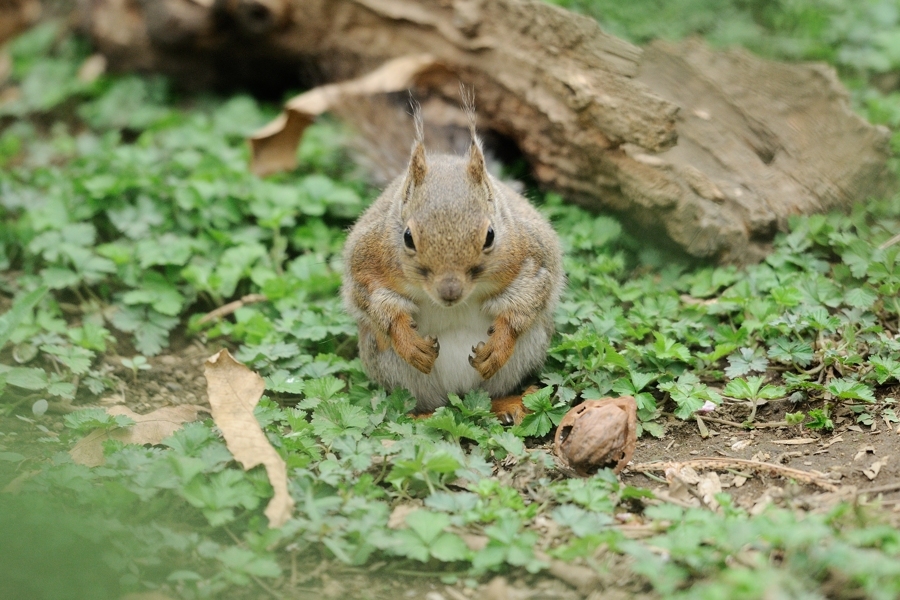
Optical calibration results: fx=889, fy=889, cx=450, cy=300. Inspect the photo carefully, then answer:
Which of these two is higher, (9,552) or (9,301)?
(9,552)

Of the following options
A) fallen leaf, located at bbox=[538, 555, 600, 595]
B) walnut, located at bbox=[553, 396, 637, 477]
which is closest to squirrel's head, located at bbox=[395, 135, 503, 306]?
walnut, located at bbox=[553, 396, 637, 477]

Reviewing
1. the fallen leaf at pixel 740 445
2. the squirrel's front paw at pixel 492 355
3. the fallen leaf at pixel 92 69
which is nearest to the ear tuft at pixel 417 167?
the squirrel's front paw at pixel 492 355

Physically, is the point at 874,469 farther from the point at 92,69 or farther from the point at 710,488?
the point at 92,69

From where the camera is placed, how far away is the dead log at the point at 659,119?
15.6 feet

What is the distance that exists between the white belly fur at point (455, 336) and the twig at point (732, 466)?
0.93 m

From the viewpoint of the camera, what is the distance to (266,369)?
4.40m

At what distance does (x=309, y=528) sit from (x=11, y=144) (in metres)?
5.04

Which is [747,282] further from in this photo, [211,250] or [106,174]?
[106,174]

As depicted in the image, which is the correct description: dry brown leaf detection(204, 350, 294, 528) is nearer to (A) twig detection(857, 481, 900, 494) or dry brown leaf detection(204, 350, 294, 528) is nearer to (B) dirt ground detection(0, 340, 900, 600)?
(B) dirt ground detection(0, 340, 900, 600)

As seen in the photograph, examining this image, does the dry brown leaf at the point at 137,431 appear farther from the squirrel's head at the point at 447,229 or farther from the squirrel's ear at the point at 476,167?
the squirrel's ear at the point at 476,167

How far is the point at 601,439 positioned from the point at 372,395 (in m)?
1.24

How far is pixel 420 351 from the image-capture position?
395 cm

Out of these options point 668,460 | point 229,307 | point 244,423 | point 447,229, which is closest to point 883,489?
point 668,460

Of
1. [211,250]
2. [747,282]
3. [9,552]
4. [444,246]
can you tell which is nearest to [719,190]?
[747,282]
